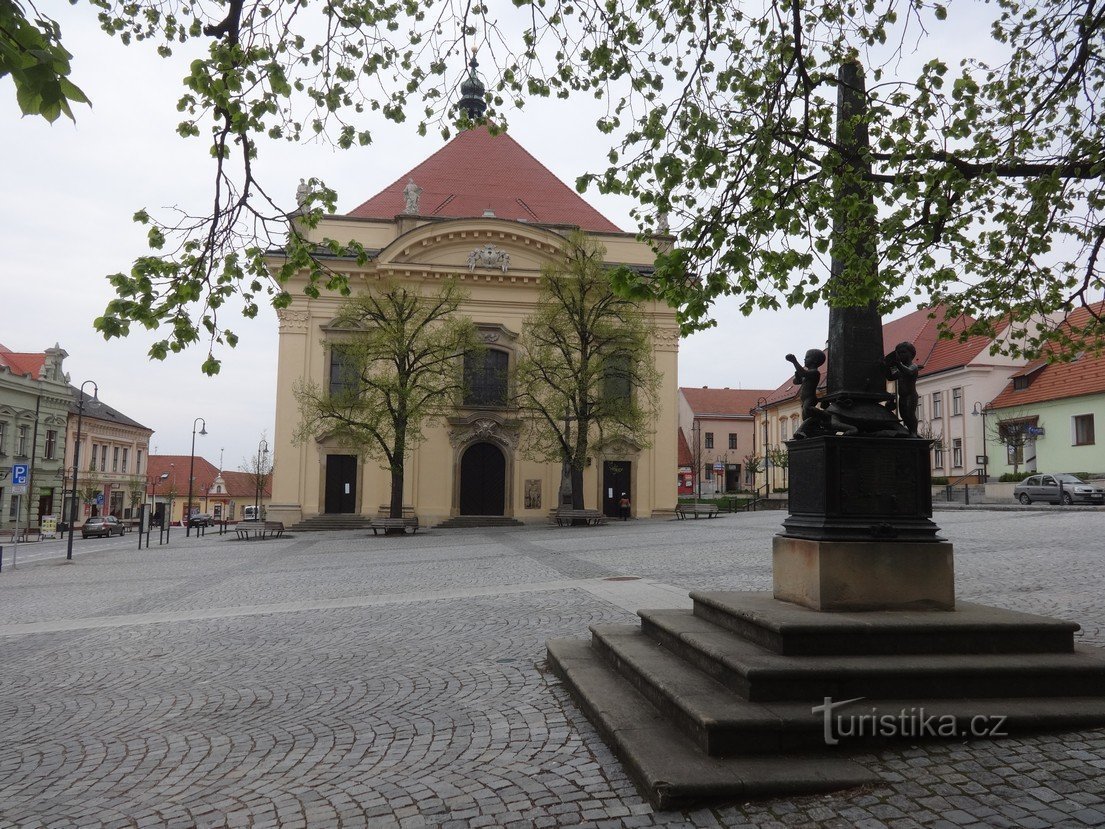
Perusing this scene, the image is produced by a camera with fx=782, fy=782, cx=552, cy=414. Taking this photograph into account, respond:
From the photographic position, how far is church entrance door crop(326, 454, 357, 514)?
35344 millimetres

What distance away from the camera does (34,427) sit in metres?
50.3

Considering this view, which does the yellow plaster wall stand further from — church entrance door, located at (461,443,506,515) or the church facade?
church entrance door, located at (461,443,506,515)

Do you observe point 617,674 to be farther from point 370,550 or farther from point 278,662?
point 370,550

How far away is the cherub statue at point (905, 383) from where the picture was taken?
20.3ft

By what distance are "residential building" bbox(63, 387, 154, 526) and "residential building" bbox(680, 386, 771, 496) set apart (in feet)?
168

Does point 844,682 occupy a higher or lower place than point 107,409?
lower

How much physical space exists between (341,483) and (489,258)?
12.3 meters

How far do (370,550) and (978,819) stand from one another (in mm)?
19736

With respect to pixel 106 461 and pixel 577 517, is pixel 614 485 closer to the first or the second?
pixel 577 517

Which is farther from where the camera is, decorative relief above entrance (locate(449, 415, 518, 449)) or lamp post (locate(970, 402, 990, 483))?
lamp post (locate(970, 402, 990, 483))

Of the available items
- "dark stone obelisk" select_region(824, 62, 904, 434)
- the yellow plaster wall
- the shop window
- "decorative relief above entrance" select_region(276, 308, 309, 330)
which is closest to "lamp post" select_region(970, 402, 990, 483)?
the shop window

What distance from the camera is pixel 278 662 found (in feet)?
23.6

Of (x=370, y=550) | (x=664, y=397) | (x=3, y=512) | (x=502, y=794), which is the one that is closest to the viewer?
(x=502, y=794)

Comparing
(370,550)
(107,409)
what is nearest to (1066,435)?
(370,550)
